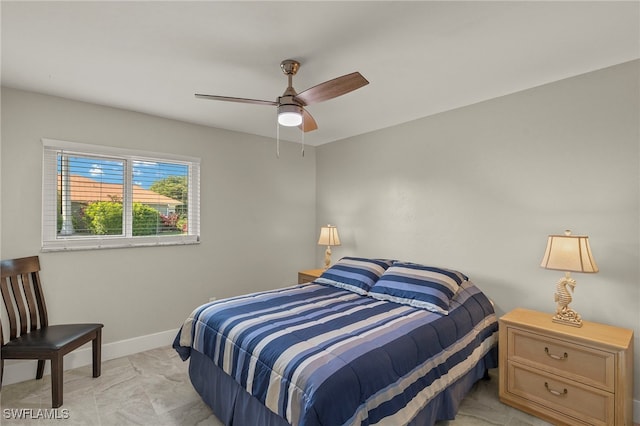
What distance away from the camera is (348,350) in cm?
166

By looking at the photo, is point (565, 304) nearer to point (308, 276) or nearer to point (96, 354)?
point (308, 276)

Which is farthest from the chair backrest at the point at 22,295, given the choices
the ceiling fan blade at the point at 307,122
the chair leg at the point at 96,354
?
the ceiling fan blade at the point at 307,122

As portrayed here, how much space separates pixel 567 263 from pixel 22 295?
431 centimetres

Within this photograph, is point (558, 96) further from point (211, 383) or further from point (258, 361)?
point (211, 383)

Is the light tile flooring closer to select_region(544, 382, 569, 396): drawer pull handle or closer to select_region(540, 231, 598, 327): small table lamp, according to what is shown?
select_region(544, 382, 569, 396): drawer pull handle

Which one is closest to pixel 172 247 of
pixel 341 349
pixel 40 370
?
pixel 40 370

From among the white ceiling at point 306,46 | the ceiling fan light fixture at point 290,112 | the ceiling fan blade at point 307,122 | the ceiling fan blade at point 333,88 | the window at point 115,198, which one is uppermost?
the white ceiling at point 306,46

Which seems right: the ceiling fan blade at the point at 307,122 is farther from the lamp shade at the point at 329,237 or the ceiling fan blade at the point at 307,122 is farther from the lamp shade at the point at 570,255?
the lamp shade at the point at 570,255

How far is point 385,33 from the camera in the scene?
1.83m

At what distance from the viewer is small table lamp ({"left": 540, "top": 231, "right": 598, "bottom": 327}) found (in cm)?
203

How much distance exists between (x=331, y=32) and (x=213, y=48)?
2.60 feet

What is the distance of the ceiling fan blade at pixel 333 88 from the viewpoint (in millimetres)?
1761

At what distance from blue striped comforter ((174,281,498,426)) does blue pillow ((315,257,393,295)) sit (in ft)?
0.77

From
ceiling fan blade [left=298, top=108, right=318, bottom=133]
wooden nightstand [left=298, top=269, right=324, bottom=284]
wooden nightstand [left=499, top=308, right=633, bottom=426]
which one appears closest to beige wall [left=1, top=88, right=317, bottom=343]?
wooden nightstand [left=298, top=269, right=324, bottom=284]
